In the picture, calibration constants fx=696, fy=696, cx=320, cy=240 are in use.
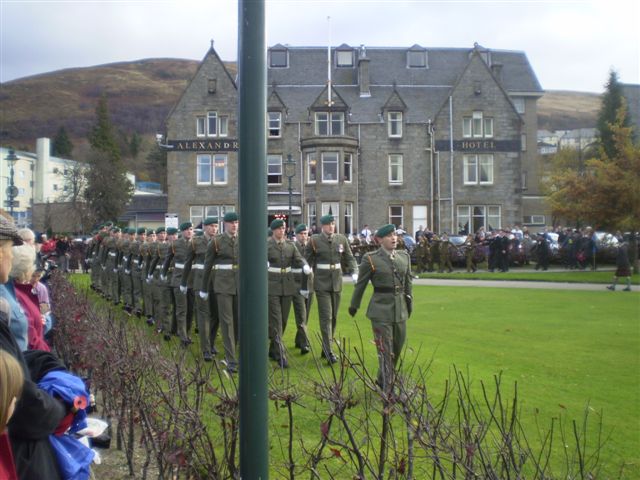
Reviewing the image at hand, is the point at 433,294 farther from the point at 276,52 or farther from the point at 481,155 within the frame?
the point at 276,52

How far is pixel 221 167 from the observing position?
50.8 metres

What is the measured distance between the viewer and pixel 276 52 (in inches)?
2170

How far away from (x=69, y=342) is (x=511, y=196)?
4546 cm

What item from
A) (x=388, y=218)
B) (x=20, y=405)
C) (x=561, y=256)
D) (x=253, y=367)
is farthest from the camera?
(x=388, y=218)

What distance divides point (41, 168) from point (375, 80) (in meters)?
65.9

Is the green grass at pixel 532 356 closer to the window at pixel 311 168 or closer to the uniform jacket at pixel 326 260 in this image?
the uniform jacket at pixel 326 260

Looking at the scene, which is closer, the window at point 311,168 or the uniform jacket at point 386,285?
the uniform jacket at point 386,285

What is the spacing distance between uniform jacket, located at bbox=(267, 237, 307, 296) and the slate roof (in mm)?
39159

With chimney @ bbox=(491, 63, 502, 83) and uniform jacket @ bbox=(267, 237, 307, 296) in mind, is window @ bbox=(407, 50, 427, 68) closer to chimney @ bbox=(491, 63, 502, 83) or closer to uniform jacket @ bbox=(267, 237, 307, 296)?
chimney @ bbox=(491, 63, 502, 83)

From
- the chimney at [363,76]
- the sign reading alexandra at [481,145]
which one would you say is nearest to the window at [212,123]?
the chimney at [363,76]

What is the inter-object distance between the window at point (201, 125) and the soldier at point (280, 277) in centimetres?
3943

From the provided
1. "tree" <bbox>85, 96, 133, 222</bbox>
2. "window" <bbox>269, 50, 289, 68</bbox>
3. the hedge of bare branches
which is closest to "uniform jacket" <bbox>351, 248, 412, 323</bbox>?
the hedge of bare branches

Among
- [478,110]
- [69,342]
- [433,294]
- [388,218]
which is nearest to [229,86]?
[388,218]

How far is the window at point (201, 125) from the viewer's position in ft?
166
